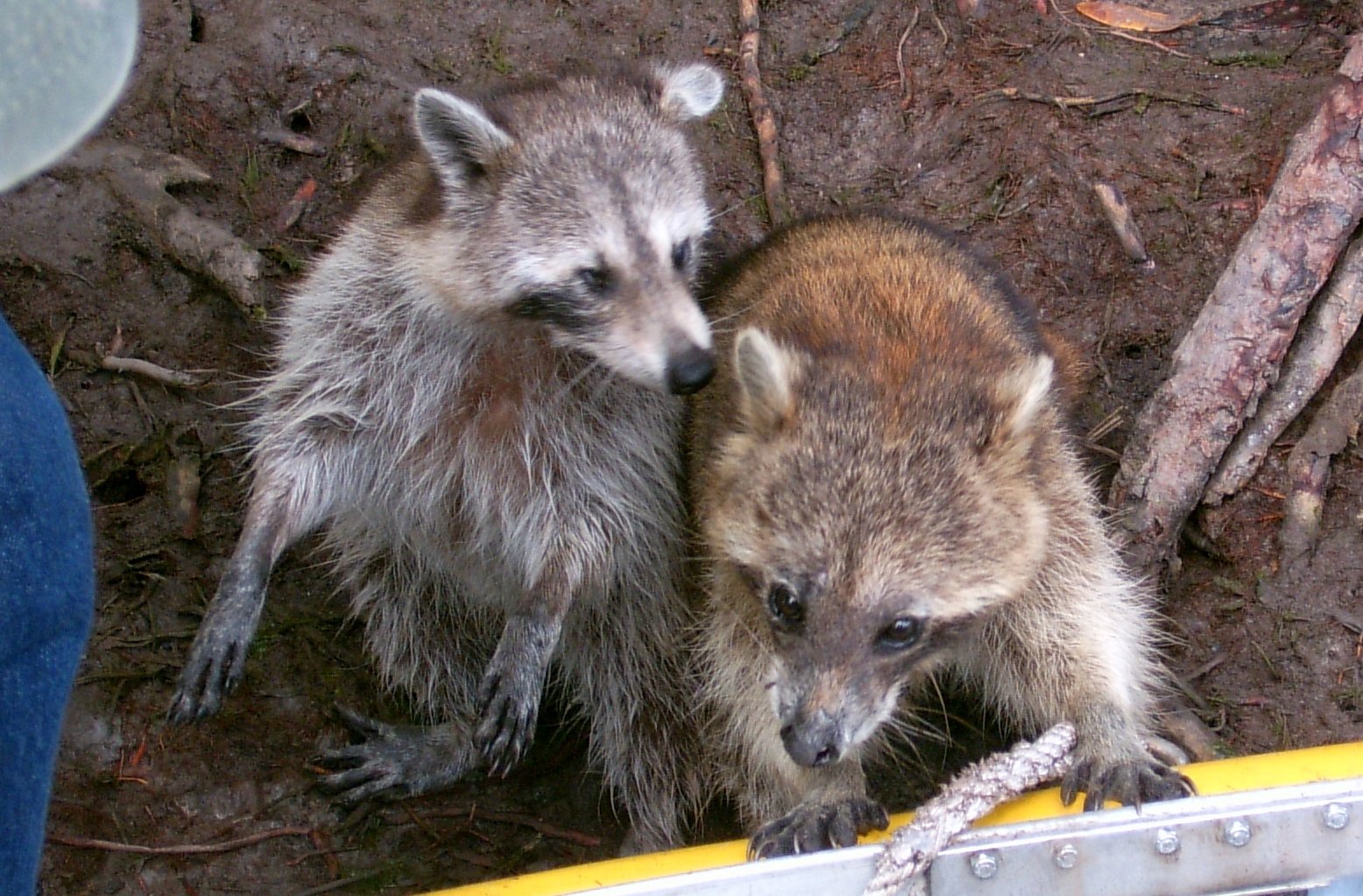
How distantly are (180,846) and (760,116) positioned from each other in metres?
2.91

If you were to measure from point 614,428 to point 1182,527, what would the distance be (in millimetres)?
1640

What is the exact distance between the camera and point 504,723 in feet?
10.7

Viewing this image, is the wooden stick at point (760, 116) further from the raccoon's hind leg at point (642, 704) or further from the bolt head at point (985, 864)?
the bolt head at point (985, 864)

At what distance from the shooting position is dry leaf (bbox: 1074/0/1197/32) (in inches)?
176

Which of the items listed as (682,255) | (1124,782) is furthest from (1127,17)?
(1124,782)

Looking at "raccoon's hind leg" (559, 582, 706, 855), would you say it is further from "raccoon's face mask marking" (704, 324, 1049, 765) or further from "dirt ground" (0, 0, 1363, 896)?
"raccoon's face mask marking" (704, 324, 1049, 765)

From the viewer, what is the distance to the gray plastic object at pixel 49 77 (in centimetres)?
192

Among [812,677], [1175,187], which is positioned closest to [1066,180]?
[1175,187]

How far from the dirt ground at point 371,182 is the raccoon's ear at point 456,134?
69 centimetres

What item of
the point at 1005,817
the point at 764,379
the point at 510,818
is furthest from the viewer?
the point at 510,818

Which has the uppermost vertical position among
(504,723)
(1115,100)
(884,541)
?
(1115,100)

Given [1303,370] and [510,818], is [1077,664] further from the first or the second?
[510,818]

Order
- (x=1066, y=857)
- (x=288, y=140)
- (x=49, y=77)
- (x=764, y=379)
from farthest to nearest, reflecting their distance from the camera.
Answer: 1. (x=288, y=140)
2. (x=764, y=379)
3. (x=1066, y=857)
4. (x=49, y=77)

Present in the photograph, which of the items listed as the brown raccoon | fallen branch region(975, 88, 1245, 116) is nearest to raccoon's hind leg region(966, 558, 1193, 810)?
the brown raccoon
